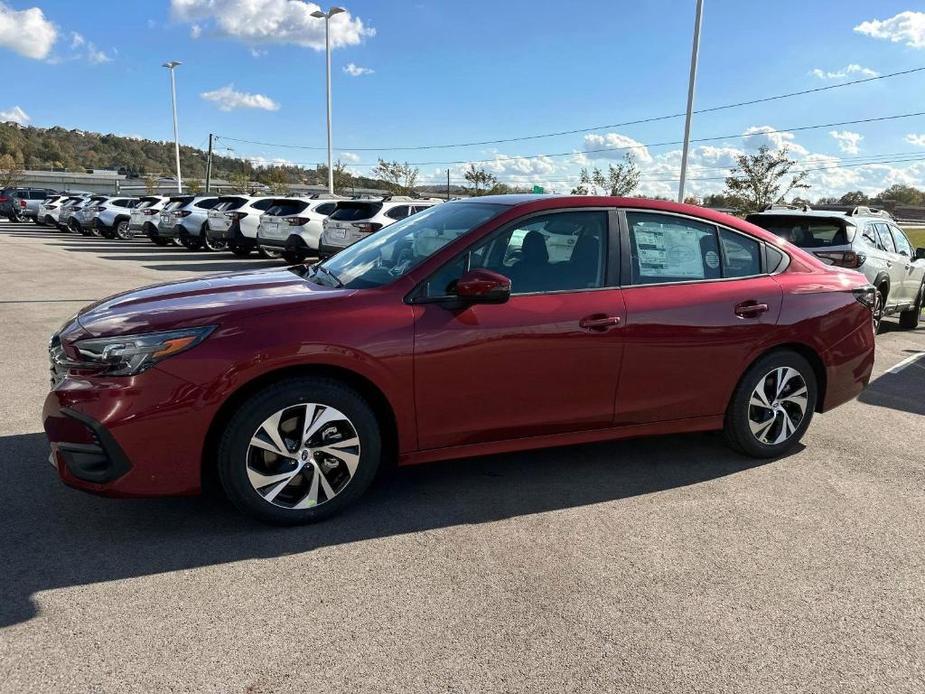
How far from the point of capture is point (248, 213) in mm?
18672

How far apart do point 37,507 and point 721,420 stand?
395cm

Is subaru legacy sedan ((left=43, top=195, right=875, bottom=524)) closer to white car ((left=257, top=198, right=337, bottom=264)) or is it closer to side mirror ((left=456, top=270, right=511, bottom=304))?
side mirror ((left=456, top=270, right=511, bottom=304))

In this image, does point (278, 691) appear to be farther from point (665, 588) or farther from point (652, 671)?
point (665, 588)

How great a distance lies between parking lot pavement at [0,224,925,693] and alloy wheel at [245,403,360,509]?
197 millimetres

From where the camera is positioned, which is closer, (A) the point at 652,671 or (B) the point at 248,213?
(A) the point at 652,671

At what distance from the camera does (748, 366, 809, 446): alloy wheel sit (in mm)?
4629

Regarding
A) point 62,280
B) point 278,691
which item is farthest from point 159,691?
point 62,280

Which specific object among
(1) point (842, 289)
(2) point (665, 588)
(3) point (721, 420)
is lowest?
(2) point (665, 588)

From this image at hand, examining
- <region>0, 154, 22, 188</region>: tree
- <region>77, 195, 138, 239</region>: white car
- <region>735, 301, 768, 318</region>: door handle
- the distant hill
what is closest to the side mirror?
<region>735, 301, 768, 318</region>: door handle

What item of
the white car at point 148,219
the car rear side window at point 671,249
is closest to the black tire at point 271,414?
the car rear side window at point 671,249

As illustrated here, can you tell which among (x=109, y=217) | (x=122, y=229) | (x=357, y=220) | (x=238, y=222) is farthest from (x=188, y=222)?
(x=357, y=220)

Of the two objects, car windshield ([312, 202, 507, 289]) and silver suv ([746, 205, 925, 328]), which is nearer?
car windshield ([312, 202, 507, 289])

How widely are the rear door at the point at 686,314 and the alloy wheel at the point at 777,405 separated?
249 mm

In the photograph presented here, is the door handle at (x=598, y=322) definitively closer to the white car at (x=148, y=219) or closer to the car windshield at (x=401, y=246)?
the car windshield at (x=401, y=246)
